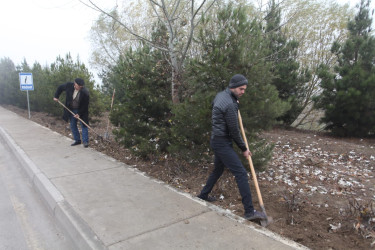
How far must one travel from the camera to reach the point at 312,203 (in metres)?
3.88

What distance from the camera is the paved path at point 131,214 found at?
277 cm

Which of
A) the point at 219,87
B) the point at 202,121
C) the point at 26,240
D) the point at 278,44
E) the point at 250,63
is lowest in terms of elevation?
the point at 26,240

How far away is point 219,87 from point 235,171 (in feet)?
5.45

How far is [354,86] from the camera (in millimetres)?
8375

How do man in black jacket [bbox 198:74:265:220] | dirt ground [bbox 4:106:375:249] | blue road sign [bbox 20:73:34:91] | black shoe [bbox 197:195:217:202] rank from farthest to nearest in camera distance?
blue road sign [bbox 20:73:34:91] < black shoe [bbox 197:195:217:202] < man in black jacket [bbox 198:74:265:220] < dirt ground [bbox 4:106:375:249]

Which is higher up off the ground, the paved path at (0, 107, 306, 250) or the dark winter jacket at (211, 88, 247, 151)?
the dark winter jacket at (211, 88, 247, 151)

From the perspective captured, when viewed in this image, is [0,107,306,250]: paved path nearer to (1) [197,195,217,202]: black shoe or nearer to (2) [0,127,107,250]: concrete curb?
(2) [0,127,107,250]: concrete curb

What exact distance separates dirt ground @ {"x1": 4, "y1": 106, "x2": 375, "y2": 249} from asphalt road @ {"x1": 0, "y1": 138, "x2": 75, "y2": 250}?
1932 mm

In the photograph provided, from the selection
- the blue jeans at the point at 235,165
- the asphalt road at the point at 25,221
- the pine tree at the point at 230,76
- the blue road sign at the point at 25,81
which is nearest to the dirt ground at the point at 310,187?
the blue jeans at the point at 235,165

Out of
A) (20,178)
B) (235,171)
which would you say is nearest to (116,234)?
(235,171)

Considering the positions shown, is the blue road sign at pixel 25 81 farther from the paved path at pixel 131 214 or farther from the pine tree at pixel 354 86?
the pine tree at pixel 354 86

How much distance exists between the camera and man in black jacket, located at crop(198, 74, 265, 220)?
3.27m

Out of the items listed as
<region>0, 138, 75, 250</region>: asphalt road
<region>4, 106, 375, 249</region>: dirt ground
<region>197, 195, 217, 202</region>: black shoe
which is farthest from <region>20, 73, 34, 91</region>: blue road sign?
<region>197, 195, 217, 202</region>: black shoe

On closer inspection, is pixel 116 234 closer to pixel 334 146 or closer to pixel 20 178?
pixel 20 178
